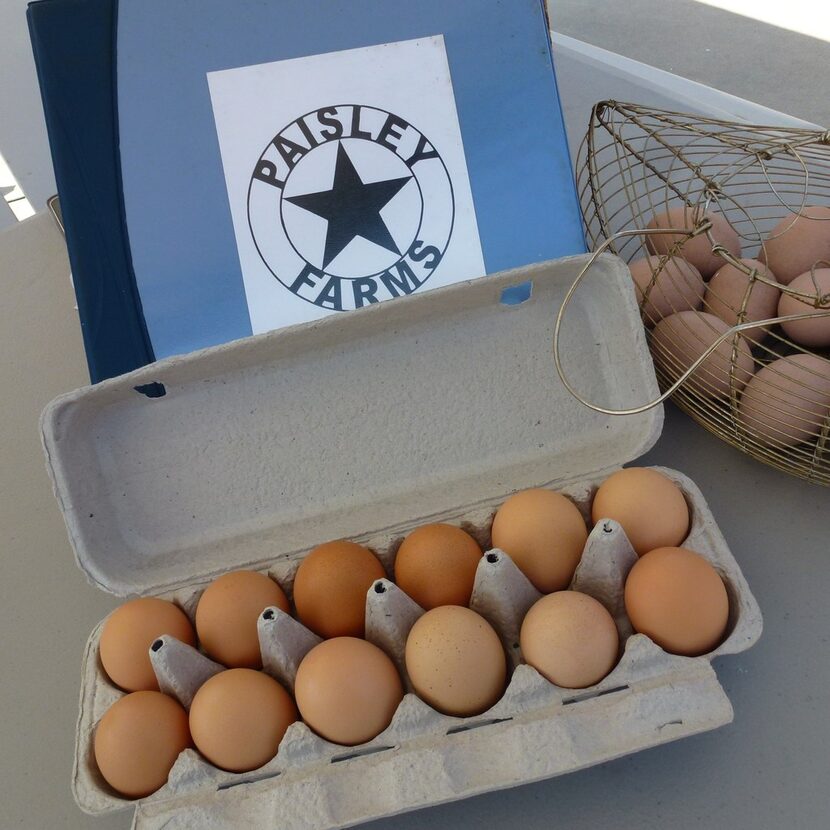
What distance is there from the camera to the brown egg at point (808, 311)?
33.2 inches

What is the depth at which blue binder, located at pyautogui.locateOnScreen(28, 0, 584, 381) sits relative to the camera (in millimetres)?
790

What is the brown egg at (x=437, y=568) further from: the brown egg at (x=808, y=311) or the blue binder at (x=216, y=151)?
the brown egg at (x=808, y=311)

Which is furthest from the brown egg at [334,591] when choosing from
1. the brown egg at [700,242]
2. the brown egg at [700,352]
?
the brown egg at [700,242]

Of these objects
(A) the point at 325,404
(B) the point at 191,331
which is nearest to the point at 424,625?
(A) the point at 325,404

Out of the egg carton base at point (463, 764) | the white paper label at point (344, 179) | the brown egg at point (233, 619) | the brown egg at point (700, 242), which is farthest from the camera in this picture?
the brown egg at point (700, 242)

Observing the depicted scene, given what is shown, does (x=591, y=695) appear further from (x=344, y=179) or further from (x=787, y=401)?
(x=344, y=179)

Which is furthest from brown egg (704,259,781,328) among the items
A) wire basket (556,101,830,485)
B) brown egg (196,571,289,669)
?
brown egg (196,571,289,669)

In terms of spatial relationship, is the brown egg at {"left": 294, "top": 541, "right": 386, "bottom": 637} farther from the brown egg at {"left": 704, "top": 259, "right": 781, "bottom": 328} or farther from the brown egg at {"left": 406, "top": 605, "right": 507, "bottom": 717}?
the brown egg at {"left": 704, "top": 259, "right": 781, "bottom": 328}

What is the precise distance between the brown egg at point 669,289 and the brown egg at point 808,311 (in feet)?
0.34

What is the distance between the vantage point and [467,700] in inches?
25.7

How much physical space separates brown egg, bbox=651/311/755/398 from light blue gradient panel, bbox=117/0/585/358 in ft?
0.51

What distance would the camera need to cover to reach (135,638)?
707mm

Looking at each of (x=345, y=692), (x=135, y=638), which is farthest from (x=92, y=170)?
(x=345, y=692)

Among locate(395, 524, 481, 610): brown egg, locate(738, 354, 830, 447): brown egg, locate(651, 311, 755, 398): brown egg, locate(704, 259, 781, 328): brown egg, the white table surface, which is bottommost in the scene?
the white table surface
